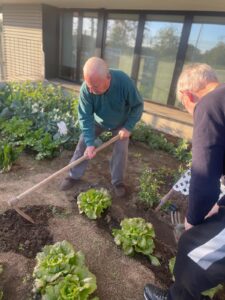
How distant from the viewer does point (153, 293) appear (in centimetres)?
185

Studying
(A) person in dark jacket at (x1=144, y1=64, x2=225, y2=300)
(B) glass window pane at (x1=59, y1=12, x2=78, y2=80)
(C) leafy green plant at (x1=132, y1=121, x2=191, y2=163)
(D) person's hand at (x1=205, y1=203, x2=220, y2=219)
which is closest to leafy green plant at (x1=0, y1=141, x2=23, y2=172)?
(C) leafy green plant at (x1=132, y1=121, x2=191, y2=163)

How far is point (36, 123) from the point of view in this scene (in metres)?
4.36

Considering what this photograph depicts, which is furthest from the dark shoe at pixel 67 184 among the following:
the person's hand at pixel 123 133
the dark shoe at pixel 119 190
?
the person's hand at pixel 123 133

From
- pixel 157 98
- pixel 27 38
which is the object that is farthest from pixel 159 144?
pixel 27 38

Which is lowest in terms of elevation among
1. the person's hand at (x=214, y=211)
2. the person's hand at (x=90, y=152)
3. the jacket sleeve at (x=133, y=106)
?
the person's hand at (x=90, y=152)

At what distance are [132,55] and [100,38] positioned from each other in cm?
117

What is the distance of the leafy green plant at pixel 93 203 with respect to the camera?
2.52 metres

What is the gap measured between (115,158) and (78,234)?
1070 mm

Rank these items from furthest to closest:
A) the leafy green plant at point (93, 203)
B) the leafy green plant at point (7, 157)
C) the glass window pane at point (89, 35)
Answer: the glass window pane at point (89, 35) < the leafy green plant at point (7, 157) < the leafy green plant at point (93, 203)

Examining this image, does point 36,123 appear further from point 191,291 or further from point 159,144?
point 191,291

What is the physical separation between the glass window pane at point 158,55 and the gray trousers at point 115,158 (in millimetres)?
3330

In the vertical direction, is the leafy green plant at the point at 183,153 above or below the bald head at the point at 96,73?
below

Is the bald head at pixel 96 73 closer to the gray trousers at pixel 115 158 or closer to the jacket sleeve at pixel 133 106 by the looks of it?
the jacket sleeve at pixel 133 106

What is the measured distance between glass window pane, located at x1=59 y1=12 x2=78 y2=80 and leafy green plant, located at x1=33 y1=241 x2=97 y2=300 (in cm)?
651
